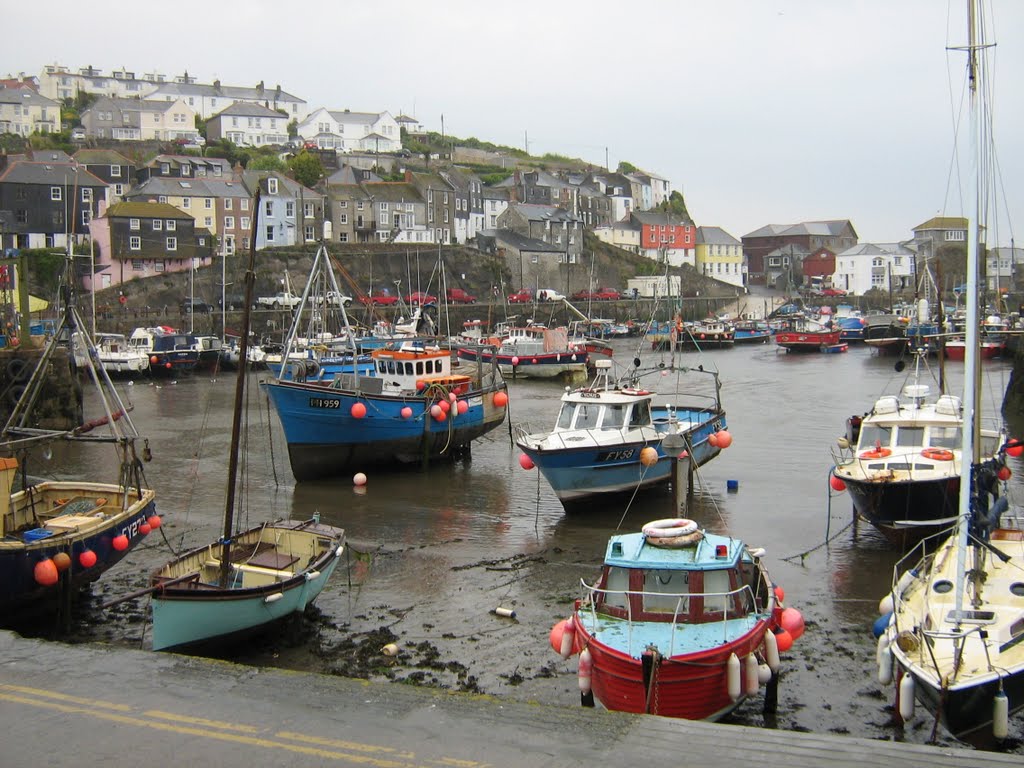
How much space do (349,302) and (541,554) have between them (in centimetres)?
5657

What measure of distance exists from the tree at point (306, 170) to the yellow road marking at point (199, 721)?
277 ft

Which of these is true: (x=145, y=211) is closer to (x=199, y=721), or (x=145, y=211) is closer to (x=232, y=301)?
(x=232, y=301)

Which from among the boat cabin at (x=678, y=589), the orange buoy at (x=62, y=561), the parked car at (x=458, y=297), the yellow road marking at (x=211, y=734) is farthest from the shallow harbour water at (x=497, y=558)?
the parked car at (x=458, y=297)

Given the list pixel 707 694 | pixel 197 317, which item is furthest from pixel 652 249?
pixel 707 694

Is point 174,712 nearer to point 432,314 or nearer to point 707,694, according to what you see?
point 707,694

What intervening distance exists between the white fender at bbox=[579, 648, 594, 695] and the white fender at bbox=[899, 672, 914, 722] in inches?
125

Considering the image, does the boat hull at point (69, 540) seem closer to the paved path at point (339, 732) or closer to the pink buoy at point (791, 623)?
the paved path at point (339, 732)

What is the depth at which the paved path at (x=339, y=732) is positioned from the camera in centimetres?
839

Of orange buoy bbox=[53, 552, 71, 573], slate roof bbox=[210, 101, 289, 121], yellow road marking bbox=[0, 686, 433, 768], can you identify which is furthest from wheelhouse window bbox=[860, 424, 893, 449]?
slate roof bbox=[210, 101, 289, 121]

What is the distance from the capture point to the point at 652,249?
4464 inches

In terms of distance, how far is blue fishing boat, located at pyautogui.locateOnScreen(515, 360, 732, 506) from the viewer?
20984 millimetres

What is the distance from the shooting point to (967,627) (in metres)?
10.8

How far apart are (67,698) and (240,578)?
4748 millimetres

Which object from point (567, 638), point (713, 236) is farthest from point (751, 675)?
point (713, 236)
